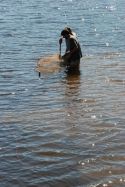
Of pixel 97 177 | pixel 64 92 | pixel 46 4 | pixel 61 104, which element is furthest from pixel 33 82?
pixel 46 4

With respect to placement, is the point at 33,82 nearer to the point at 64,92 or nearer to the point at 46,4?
the point at 64,92

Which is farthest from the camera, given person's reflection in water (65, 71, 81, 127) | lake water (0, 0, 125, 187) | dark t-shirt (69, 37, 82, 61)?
dark t-shirt (69, 37, 82, 61)

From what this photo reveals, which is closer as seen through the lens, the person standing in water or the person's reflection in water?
the person's reflection in water

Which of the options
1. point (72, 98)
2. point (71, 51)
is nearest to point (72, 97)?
point (72, 98)

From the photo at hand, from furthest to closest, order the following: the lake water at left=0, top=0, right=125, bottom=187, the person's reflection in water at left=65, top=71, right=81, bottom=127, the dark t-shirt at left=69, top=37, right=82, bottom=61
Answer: the dark t-shirt at left=69, top=37, right=82, bottom=61, the person's reflection in water at left=65, top=71, right=81, bottom=127, the lake water at left=0, top=0, right=125, bottom=187

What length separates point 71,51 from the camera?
17078 millimetres

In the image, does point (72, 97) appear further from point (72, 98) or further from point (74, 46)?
point (74, 46)

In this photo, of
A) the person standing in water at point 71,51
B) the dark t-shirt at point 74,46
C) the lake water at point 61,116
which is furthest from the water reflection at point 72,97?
the dark t-shirt at point 74,46

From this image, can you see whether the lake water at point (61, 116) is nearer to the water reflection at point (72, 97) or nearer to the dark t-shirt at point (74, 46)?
the water reflection at point (72, 97)

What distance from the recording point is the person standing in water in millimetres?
17031

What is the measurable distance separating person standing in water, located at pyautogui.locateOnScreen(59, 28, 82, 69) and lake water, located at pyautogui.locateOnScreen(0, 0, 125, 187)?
383 mm

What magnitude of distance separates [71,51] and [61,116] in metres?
6.16

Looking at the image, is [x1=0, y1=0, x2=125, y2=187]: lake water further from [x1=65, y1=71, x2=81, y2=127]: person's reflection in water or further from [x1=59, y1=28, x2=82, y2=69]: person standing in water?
[x1=59, y1=28, x2=82, y2=69]: person standing in water

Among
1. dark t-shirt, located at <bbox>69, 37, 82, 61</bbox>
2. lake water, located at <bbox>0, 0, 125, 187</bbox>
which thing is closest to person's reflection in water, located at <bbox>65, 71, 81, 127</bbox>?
lake water, located at <bbox>0, 0, 125, 187</bbox>
